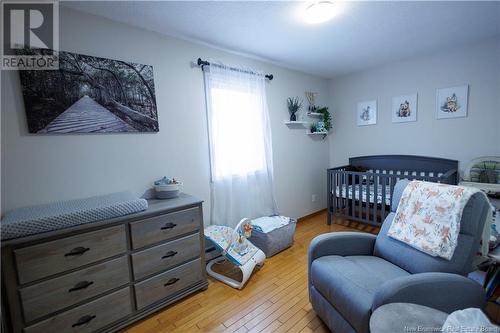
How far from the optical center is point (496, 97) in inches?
102

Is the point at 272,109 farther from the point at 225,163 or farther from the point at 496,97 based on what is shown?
the point at 496,97

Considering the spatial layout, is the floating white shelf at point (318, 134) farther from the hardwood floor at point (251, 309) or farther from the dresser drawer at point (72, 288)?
the dresser drawer at point (72, 288)

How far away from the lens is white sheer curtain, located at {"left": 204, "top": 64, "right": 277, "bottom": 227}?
2.51 meters

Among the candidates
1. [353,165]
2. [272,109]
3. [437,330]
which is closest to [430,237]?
[437,330]

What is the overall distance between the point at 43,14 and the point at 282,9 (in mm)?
1727

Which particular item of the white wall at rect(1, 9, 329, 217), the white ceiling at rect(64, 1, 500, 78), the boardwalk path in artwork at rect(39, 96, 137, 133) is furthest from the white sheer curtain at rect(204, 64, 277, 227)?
the boardwalk path in artwork at rect(39, 96, 137, 133)

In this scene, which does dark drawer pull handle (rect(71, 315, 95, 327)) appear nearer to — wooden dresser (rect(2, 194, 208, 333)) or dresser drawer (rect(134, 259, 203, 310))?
wooden dresser (rect(2, 194, 208, 333))

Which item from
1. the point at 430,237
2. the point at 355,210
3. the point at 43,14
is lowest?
the point at 355,210

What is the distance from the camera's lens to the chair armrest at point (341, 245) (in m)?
1.66

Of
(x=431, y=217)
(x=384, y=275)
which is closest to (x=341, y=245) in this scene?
(x=384, y=275)

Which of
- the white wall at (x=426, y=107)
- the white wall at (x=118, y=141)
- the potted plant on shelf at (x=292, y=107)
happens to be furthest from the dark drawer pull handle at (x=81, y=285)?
the white wall at (x=426, y=107)

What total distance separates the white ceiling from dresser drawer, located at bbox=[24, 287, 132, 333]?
2.09 meters

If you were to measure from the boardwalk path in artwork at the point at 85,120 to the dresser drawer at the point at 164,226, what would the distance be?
2.75 ft

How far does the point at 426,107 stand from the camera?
309cm
